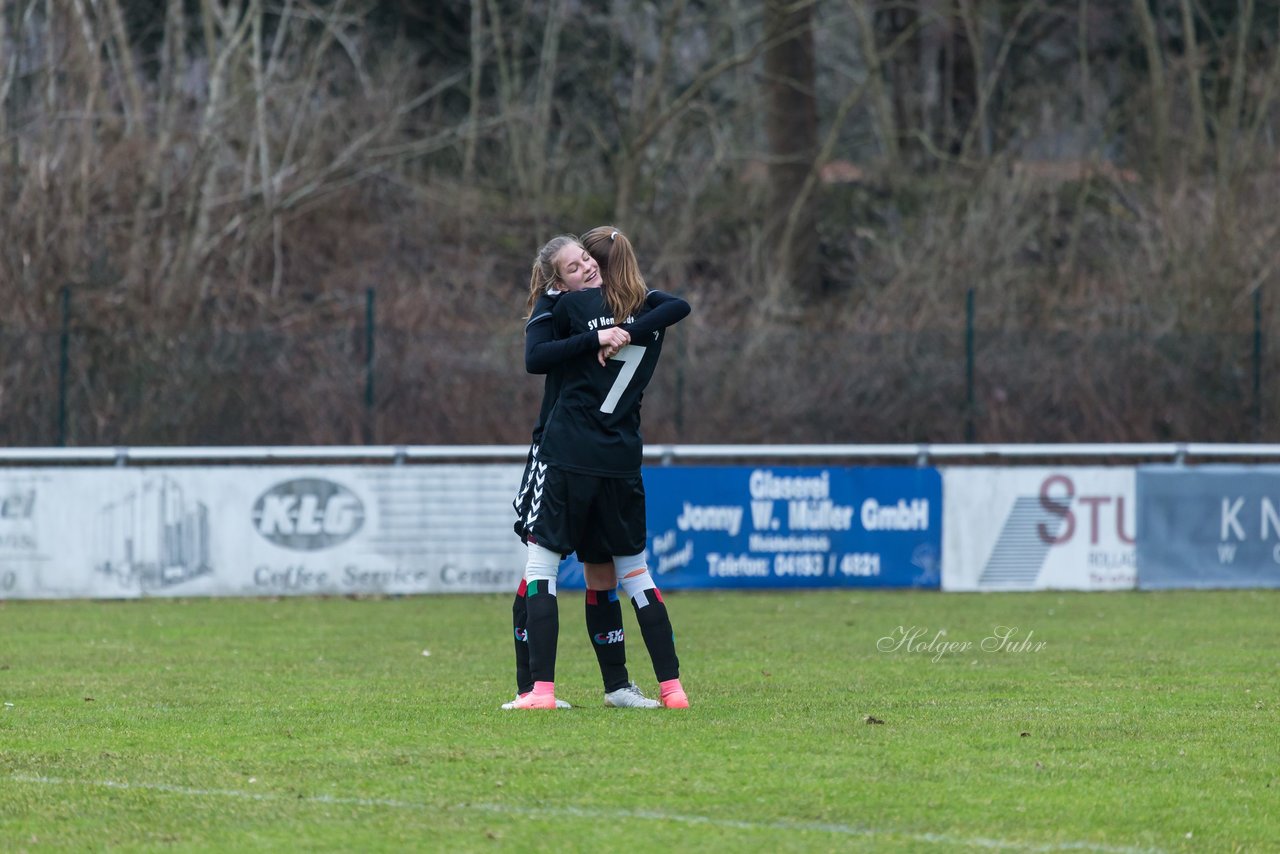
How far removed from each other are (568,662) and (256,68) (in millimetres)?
16426

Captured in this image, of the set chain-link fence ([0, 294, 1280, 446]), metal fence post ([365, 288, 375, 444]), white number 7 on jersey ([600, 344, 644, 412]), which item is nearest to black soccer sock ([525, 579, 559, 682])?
white number 7 on jersey ([600, 344, 644, 412])

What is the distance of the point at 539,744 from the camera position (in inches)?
237

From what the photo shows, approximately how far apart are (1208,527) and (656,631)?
31.1 ft

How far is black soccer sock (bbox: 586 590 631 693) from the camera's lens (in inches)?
285

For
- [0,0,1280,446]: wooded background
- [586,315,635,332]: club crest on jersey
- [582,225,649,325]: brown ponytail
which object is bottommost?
[586,315,635,332]: club crest on jersey

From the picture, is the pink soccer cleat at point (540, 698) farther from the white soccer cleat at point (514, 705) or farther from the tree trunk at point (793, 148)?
the tree trunk at point (793, 148)

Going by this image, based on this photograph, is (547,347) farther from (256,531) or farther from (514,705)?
(256,531)

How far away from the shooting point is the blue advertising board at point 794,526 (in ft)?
48.9

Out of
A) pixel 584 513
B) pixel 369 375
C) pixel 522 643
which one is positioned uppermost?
pixel 369 375

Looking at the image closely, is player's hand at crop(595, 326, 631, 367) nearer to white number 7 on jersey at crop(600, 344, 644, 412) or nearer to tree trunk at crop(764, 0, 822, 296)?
white number 7 on jersey at crop(600, 344, 644, 412)

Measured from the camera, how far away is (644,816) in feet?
16.0

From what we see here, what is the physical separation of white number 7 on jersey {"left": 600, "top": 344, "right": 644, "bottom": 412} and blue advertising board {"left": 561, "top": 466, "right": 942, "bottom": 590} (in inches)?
305

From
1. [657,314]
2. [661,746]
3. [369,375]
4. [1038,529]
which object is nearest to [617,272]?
[657,314]

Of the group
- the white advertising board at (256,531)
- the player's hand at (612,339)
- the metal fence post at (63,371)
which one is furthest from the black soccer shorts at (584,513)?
the metal fence post at (63,371)
